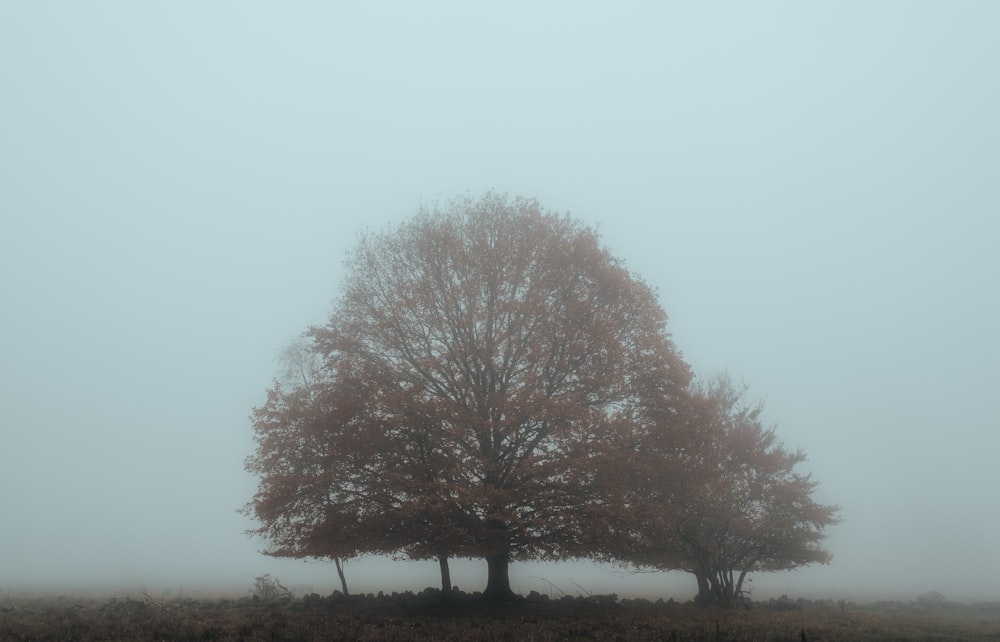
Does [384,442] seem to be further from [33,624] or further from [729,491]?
[729,491]

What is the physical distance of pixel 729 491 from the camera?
2734cm

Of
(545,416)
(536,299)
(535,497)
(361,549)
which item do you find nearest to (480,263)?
(536,299)

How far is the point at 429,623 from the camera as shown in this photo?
759 inches

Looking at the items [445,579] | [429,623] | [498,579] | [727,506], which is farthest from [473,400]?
[727,506]

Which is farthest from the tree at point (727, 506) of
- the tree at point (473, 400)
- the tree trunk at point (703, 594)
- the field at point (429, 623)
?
the field at point (429, 623)

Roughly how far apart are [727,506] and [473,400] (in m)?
12.5

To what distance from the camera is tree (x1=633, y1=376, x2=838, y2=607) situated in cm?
2448

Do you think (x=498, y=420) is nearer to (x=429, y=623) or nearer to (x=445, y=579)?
(x=429, y=623)

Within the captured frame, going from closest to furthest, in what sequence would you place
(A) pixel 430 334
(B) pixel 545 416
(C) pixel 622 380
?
(B) pixel 545 416 < (C) pixel 622 380 < (A) pixel 430 334

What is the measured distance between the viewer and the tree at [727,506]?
2448cm

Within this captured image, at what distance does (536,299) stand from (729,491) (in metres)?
12.4

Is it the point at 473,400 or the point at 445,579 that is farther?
the point at 445,579

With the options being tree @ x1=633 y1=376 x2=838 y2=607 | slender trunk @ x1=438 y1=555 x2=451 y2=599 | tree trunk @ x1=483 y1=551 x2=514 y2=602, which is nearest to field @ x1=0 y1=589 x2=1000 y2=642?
slender trunk @ x1=438 y1=555 x2=451 y2=599

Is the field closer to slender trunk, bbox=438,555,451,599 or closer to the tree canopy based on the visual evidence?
slender trunk, bbox=438,555,451,599
